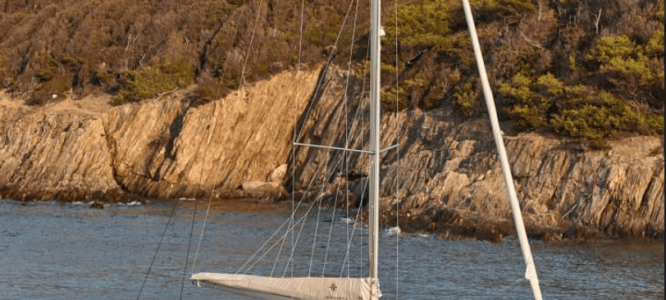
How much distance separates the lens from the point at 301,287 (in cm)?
1730

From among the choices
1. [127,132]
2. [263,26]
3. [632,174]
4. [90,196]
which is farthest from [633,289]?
[263,26]

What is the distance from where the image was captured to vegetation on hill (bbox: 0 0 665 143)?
153 feet

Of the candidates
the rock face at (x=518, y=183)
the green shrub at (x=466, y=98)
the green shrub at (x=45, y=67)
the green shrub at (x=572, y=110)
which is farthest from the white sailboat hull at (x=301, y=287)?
the green shrub at (x=45, y=67)

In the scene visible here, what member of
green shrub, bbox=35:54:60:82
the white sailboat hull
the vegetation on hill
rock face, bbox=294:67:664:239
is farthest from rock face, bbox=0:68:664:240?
the white sailboat hull

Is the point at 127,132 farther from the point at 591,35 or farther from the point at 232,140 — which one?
the point at 591,35

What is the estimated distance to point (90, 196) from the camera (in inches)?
2218

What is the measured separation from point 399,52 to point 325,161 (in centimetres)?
895

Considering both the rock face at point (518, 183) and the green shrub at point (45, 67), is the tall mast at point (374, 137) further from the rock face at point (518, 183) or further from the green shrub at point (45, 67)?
the green shrub at point (45, 67)

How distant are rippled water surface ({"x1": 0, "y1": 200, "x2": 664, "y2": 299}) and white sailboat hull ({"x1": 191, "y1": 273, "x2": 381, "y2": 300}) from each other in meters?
8.22

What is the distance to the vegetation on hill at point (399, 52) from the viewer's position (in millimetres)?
46750

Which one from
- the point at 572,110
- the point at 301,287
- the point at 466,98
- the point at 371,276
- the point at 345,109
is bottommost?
the point at 301,287

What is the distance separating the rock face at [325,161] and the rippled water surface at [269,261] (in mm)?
2724

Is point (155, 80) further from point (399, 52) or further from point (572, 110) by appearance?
point (572, 110)

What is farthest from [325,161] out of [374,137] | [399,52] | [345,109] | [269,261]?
[374,137]
